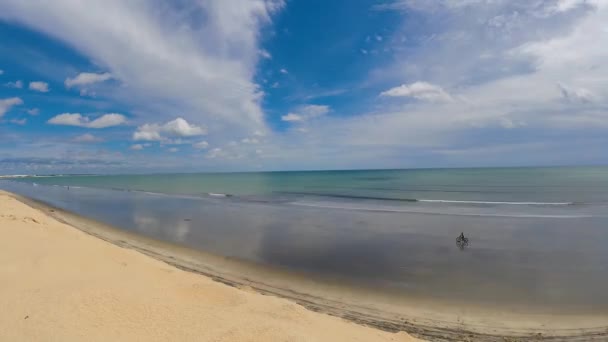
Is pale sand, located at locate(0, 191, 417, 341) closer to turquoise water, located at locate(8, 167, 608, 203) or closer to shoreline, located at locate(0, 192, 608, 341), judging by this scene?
shoreline, located at locate(0, 192, 608, 341)

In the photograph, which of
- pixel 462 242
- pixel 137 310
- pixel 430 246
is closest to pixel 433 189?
pixel 462 242

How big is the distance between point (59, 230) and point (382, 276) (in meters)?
17.8

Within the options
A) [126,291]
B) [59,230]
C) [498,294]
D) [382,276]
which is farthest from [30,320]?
[498,294]

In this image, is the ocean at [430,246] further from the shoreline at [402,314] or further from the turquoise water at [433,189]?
the turquoise water at [433,189]

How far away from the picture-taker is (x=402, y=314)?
9.55 m

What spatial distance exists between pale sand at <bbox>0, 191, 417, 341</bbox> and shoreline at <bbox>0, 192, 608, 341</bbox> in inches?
48.0

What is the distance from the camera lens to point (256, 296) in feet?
31.2

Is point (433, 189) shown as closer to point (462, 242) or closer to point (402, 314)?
point (462, 242)

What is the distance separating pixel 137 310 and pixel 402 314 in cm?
755

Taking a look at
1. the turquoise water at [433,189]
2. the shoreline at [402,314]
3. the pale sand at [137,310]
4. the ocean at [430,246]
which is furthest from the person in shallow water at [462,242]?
the turquoise water at [433,189]

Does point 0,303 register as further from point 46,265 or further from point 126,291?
point 46,265

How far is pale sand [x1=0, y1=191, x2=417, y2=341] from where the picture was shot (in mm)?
6776

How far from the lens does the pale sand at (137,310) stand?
267 inches

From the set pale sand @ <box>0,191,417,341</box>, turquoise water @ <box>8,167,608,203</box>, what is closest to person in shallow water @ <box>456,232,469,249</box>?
pale sand @ <box>0,191,417,341</box>
